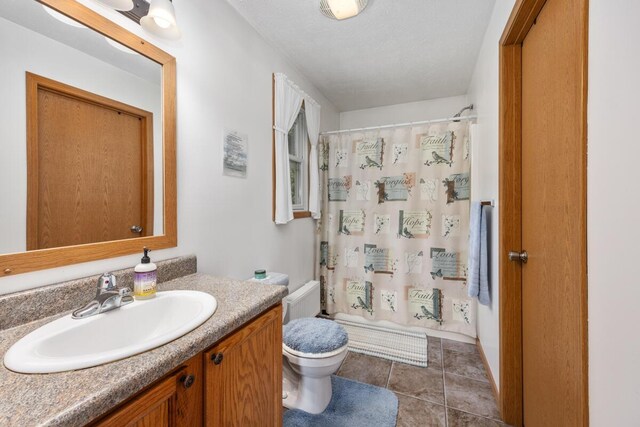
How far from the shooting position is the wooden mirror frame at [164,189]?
2.65 feet

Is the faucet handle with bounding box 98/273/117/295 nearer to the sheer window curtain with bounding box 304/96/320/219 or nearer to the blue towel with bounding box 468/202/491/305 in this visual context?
the sheer window curtain with bounding box 304/96/320/219

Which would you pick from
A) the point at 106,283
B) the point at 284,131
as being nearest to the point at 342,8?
the point at 284,131

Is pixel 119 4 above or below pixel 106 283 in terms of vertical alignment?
above

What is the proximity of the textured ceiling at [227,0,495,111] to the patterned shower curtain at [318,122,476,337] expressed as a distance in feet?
1.69

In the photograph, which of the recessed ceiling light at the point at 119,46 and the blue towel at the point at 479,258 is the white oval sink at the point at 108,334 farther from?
the blue towel at the point at 479,258

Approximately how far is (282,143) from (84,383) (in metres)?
1.76

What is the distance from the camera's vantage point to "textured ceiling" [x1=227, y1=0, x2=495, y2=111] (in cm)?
160

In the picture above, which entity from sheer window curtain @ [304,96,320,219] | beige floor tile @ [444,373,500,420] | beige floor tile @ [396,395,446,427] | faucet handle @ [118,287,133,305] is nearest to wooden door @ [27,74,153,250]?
faucet handle @ [118,287,133,305]

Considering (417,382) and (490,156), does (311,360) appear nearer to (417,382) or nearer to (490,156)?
(417,382)

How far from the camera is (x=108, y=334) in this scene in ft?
2.67

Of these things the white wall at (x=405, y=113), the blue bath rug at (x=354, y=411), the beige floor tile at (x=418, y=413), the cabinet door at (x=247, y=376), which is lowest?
the beige floor tile at (x=418, y=413)

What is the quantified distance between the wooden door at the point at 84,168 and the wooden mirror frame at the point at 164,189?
34mm

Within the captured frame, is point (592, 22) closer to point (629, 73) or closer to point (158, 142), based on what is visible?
point (629, 73)

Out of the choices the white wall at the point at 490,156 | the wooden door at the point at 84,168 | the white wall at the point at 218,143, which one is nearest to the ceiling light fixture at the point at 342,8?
the white wall at the point at 218,143
